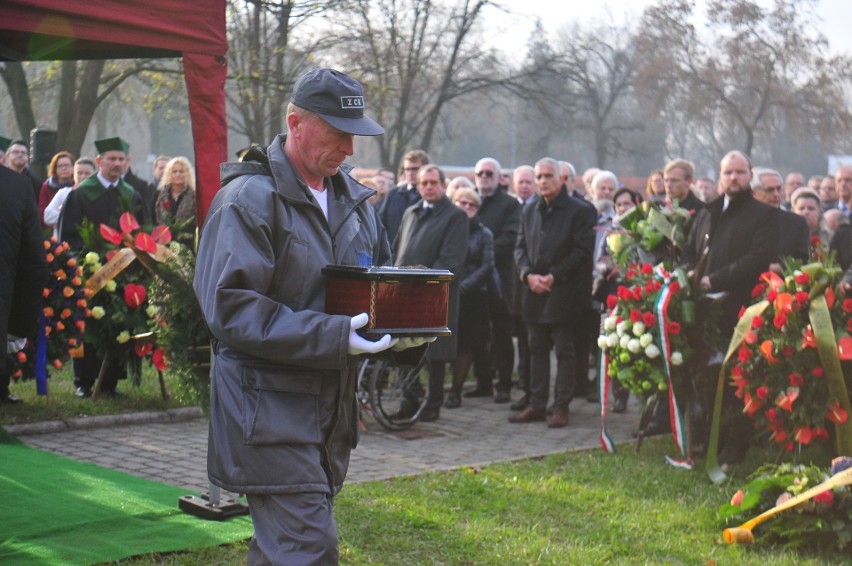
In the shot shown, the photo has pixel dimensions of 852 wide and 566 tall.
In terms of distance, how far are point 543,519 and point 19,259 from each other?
347 centimetres

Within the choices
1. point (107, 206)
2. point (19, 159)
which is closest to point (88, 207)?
point (107, 206)

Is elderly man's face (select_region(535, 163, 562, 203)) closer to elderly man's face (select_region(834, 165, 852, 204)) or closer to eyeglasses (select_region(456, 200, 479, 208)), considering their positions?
eyeglasses (select_region(456, 200, 479, 208))

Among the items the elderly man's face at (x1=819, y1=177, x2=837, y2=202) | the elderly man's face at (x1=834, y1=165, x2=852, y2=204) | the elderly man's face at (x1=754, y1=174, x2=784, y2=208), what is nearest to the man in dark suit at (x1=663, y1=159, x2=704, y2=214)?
the elderly man's face at (x1=754, y1=174, x2=784, y2=208)

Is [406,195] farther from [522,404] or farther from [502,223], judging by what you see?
[522,404]

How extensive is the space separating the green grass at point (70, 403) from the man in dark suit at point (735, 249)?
4209mm

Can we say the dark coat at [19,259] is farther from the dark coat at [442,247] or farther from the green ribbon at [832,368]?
the green ribbon at [832,368]

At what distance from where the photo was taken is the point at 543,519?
6609 millimetres

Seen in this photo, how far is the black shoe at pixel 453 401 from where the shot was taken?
10.8 meters

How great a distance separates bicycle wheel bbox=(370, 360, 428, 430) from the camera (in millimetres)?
9266

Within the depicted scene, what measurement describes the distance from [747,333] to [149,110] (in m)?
12.4

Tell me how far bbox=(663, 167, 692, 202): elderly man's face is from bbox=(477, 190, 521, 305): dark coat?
2.22 m

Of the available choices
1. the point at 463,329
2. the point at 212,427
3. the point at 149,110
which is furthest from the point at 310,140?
the point at 149,110

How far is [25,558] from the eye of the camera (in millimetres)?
5559

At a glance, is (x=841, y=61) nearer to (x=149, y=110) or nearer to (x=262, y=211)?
(x=149, y=110)
